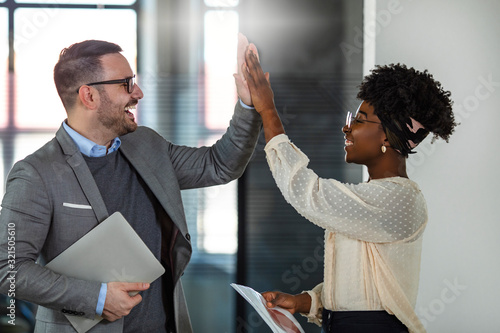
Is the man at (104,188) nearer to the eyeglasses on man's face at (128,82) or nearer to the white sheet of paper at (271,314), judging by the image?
the eyeglasses on man's face at (128,82)

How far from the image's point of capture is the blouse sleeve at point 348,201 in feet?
5.03

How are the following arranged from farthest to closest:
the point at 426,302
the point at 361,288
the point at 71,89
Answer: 1. the point at 426,302
2. the point at 71,89
3. the point at 361,288

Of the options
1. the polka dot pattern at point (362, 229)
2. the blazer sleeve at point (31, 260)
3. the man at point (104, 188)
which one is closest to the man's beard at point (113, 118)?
the man at point (104, 188)

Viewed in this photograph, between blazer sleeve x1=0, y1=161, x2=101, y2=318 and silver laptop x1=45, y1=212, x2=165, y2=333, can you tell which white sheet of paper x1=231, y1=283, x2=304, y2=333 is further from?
blazer sleeve x1=0, y1=161, x2=101, y2=318

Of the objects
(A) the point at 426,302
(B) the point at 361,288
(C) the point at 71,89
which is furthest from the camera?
(A) the point at 426,302

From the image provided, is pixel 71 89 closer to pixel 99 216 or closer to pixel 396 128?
pixel 99 216

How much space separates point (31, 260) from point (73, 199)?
20cm

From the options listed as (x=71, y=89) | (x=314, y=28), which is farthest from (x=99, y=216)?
(x=314, y=28)

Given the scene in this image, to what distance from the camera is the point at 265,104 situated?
5.53 feet

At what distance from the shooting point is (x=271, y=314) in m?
1.66

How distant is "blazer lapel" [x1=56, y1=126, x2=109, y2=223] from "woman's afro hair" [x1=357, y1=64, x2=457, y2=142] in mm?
835

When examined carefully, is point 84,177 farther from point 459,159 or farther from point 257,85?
point 459,159

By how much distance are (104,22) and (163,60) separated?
1.24 ft

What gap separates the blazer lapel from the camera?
5.50 ft
